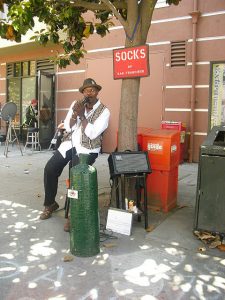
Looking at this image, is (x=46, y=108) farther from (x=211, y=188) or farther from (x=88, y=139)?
(x=211, y=188)

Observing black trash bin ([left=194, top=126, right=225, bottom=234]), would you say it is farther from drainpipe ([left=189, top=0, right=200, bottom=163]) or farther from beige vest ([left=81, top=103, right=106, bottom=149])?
drainpipe ([left=189, top=0, right=200, bottom=163])

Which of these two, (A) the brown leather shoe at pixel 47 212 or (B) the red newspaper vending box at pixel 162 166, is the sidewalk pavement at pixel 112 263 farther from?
(B) the red newspaper vending box at pixel 162 166

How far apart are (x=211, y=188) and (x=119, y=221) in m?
1.13

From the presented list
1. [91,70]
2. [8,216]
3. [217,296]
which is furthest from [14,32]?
[91,70]

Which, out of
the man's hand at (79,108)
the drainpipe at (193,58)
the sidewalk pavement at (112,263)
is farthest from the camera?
the drainpipe at (193,58)

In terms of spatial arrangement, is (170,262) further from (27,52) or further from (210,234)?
(27,52)

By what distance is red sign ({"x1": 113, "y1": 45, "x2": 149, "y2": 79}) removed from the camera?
4.82 meters

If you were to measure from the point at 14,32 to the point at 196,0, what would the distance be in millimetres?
6025

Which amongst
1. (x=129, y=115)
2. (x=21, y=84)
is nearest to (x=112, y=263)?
(x=129, y=115)

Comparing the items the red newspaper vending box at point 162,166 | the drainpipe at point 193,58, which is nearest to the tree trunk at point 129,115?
the red newspaper vending box at point 162,166

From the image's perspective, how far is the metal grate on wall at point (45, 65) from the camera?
13070 mm

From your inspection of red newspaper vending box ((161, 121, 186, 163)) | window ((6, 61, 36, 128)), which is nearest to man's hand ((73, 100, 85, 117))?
red newspaper vending box ((161, 121, 186, 163))

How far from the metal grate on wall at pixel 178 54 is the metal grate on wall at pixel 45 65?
4794mm

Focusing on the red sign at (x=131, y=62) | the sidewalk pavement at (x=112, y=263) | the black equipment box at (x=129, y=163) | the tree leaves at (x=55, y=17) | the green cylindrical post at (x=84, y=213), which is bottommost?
the sidewalk pavement at (x=112, y=263)
